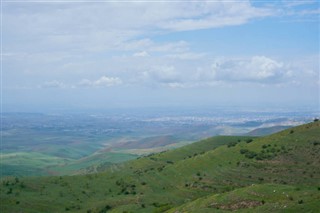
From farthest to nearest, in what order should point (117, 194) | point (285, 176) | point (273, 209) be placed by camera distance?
1. point (117, 194)
2. point (285, 176)
3. point (273, 209)

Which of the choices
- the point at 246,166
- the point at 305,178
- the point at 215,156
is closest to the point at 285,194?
the point at 305,178

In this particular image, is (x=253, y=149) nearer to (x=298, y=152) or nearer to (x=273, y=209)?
(x=298, y=152)

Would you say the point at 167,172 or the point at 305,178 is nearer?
the point at 305,178

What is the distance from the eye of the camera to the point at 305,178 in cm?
7788

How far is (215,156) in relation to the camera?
340ft

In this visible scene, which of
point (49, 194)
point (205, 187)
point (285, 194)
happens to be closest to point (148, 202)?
point (205, 187)

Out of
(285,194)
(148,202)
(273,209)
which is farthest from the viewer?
(148,202)

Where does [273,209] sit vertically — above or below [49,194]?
above

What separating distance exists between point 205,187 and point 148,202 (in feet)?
44.1

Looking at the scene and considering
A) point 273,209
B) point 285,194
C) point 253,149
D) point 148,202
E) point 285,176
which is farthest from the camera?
point 253,149

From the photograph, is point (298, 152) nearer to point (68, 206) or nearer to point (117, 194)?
point (117, 194)

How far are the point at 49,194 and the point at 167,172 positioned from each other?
91.0ft

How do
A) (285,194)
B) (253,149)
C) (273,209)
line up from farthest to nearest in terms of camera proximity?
1. (253,149)
2. (285,194)
3. (273,209)

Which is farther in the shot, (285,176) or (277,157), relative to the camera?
(277,157)
